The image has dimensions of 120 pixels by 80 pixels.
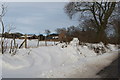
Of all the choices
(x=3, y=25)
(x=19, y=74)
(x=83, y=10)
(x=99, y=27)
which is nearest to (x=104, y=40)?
(x=99, y=27)

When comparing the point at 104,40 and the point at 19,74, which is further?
the point at 104,40

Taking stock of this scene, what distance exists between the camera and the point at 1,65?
6738mm

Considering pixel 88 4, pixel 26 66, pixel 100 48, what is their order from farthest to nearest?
1. pixel 88 4
2. pixel 100 48
3. pixel 26 66

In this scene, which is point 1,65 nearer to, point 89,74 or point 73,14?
point 89,74

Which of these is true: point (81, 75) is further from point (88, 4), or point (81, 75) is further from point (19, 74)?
point (88, 4)

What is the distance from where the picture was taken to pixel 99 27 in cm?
2034

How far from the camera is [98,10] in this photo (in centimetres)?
2159

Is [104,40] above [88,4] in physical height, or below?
below

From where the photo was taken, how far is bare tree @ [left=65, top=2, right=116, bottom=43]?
20.1 m

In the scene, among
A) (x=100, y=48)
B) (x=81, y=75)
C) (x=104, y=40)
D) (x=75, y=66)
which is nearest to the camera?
(x=81, y=75)

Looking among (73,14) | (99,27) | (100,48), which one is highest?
(73,14)

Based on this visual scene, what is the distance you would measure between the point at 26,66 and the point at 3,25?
528 cm

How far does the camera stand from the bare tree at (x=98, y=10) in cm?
2009

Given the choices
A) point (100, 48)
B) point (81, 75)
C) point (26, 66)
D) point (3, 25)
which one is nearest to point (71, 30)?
point (100, 48)
